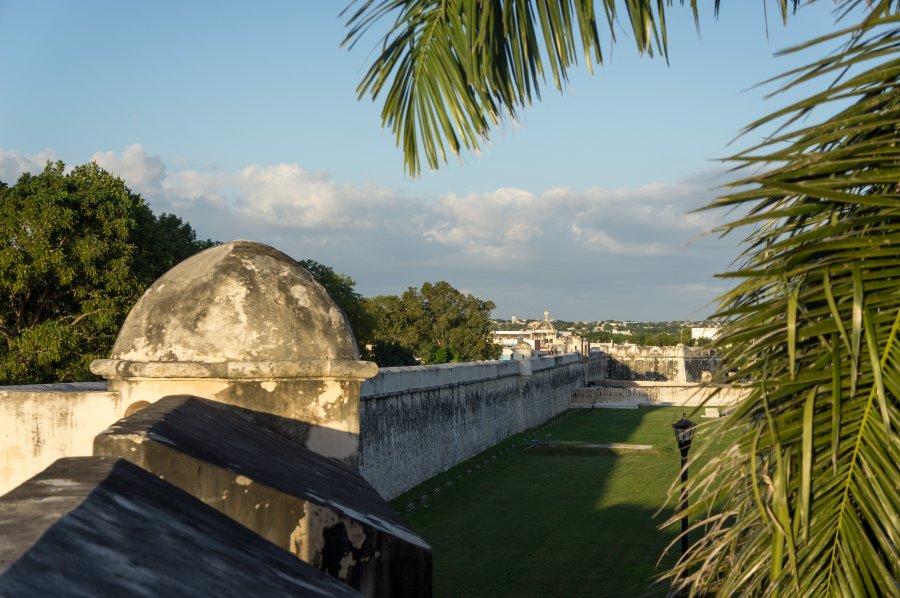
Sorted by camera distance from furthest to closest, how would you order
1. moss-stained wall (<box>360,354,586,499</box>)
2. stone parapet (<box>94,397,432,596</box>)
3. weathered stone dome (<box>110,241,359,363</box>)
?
moss-stained wall (<box>360,354,586,499</box>), weathered stone dome (<box>110,241,359,363</box>), stone parapet (<box>94,397,432,596</box>)

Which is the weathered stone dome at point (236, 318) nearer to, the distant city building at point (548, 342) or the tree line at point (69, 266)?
the tree line at point (69, 266)

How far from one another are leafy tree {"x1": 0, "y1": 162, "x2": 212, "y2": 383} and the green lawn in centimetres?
994

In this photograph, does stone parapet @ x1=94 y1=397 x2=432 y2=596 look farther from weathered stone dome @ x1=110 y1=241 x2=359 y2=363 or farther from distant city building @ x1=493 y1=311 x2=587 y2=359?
distant city building @ x1=493 y1=311 x2=587 y2=359

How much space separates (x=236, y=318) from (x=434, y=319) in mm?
63100

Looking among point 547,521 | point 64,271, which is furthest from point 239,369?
point 64,271

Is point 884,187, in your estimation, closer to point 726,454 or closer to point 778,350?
point 778,350

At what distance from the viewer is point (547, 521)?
54.9 feet

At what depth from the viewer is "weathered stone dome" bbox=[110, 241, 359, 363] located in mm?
6285

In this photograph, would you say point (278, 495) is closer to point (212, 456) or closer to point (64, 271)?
point (212, 456)

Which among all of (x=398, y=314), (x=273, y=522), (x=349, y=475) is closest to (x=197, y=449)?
(x=273, y=522)

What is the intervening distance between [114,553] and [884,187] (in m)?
2.22

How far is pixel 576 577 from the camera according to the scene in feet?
41.4

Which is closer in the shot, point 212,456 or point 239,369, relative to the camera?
point 212,456

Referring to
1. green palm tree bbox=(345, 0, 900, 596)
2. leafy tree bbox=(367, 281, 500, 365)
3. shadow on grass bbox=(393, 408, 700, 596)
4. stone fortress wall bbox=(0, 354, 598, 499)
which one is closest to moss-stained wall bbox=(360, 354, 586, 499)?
stone fortress wall bbox=(0, 354, 598, 499)
